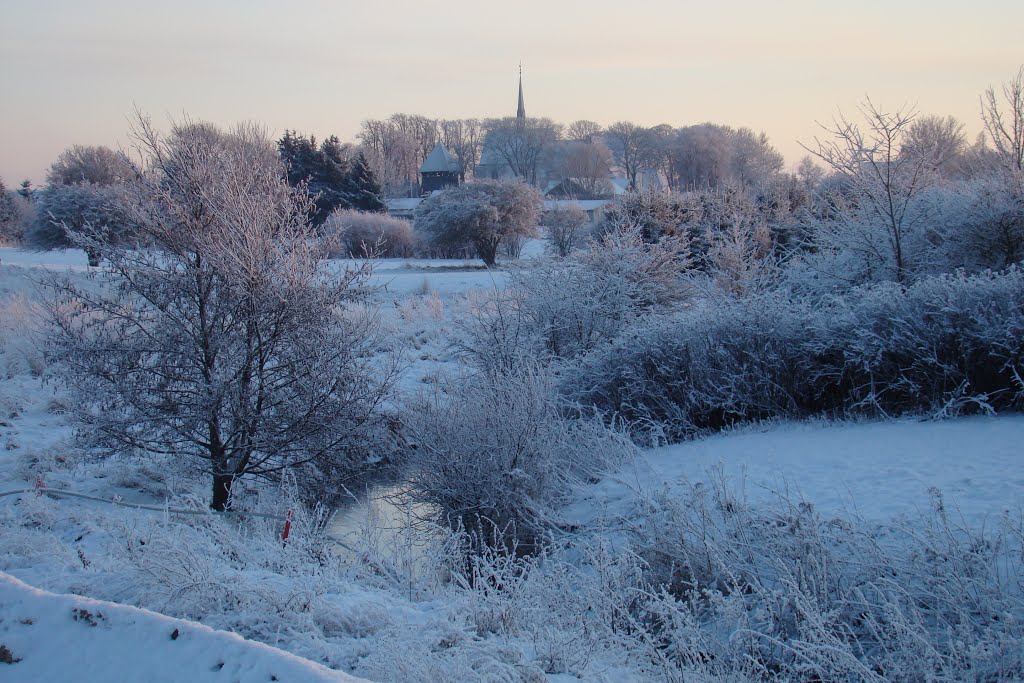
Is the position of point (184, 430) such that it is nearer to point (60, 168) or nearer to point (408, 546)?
point (408, 546)

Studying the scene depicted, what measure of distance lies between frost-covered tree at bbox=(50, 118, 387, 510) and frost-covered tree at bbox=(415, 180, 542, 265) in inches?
966

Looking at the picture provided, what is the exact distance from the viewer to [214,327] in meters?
8.54

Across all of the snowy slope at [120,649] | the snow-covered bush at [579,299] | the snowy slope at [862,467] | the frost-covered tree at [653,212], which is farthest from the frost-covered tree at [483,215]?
the snowy slope at [120,649]

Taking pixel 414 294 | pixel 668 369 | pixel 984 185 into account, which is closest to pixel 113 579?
pixel 668 369

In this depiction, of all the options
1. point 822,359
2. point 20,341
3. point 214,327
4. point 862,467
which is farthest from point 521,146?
point 862,467

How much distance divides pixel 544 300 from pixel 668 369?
3.30 metres

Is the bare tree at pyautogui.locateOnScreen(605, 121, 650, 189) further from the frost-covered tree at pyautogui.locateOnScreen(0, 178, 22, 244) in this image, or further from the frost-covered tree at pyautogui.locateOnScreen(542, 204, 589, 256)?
the frost-covered tree at pyautogui.locateOnScreen(0, 178, 22, 244)

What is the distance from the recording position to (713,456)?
→ 8383 millimetres

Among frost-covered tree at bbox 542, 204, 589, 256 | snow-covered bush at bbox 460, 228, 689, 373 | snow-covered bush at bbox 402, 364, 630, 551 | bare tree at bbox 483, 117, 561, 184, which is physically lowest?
snow-covered bush at bbox 402, 364, 630, 551

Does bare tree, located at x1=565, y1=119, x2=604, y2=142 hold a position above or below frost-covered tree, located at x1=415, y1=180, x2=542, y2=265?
above

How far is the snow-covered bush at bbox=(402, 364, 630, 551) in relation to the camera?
26.3ft

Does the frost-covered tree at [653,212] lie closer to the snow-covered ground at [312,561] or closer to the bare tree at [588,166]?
the snow-covered ground at [312,561]

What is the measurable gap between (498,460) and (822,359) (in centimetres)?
429

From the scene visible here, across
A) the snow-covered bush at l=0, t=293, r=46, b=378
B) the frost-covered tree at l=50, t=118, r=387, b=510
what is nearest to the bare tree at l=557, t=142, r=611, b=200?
the snow-covered bush at l=0, t=293, r=46, b=378
